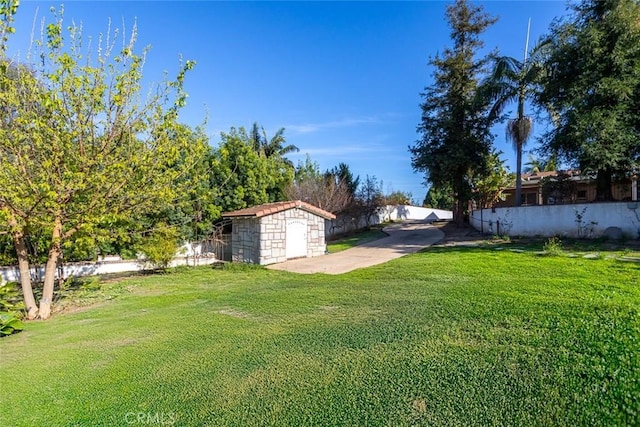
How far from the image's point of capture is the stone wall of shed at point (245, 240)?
595 inches

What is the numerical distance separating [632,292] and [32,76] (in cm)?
1289

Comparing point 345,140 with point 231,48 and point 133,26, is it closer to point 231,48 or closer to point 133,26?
point 231,48

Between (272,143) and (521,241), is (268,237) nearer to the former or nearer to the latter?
(521,241)

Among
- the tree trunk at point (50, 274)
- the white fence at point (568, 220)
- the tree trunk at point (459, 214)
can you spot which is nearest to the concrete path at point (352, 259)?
the white fence at point (568, 220)

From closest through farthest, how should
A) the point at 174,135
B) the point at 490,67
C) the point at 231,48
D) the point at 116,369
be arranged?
1. the point at 116,369
2. the point at 174,135
3. the point at 231,48
4. the point at 490,67

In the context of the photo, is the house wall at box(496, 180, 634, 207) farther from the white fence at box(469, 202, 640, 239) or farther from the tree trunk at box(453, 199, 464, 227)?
the tree trunk at box(453, 199, 464, 227)

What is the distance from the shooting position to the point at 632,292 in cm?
604

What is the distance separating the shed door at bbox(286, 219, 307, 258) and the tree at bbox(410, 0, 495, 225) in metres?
10.2

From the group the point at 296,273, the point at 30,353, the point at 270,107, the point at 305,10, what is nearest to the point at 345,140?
the point at 270,107

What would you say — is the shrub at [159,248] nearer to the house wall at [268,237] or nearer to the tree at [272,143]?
the house wall at [268,237]

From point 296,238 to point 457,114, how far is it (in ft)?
44.4

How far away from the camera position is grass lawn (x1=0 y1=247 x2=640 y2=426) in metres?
3.10

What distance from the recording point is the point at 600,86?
13492 millimetres

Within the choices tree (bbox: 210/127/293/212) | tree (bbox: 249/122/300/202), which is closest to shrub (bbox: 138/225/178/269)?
tree (bbox: 210/127/293/212)
